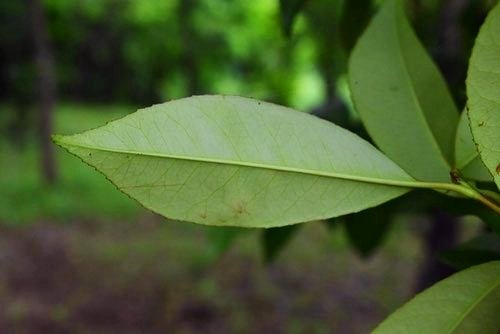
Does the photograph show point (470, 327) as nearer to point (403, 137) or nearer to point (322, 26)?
point (403, 137)

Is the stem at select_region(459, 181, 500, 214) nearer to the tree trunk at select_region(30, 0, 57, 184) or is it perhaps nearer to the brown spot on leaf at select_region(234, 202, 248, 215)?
the brown spot on leaf at select_region(234, 202, 248, 215)

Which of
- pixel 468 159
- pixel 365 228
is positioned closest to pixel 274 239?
pixel 365 228

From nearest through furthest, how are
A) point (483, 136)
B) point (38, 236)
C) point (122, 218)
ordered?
point (483, 136) → point (38, 236) → point (122, 218)

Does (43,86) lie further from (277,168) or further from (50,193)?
(277,168)

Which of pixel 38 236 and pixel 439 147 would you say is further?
pixel 38 236

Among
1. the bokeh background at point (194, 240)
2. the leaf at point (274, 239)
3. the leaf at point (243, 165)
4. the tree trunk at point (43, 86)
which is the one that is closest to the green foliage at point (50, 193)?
the bokeh background at point (194, 240)

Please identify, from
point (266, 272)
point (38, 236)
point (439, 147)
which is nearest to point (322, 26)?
point (266, 272)
